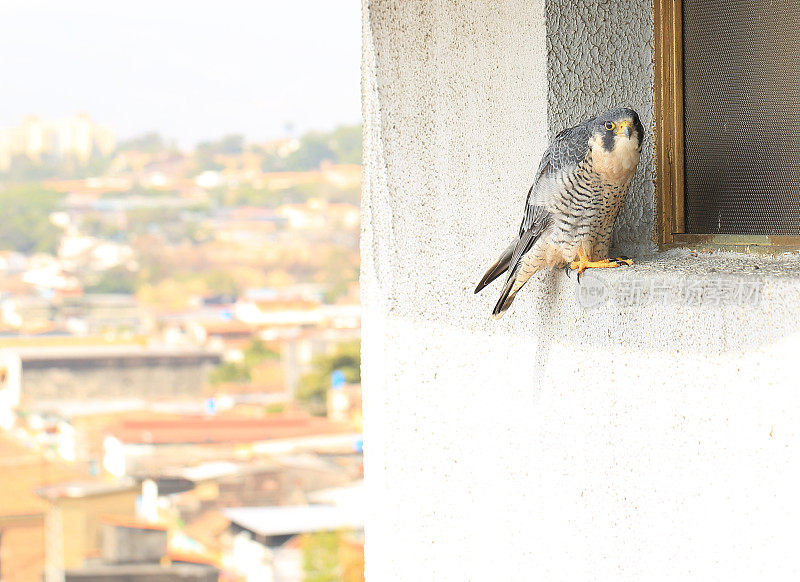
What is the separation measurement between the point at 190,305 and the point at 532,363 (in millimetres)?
14911

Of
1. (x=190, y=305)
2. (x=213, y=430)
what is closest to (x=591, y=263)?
(x=213, y=430)

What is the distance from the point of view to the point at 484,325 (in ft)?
4.56

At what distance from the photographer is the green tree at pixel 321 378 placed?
16016 mm

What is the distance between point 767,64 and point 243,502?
11966mm

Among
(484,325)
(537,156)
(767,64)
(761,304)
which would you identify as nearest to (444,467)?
(484,325)

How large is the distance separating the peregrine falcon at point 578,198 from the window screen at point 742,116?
16 cm

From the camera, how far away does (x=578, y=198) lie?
1101 mm

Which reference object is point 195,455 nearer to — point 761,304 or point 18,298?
point 18,298

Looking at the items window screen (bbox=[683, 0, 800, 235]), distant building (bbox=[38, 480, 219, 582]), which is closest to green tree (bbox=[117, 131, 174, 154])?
distant building (bbox=[38, 480, 219, 582])

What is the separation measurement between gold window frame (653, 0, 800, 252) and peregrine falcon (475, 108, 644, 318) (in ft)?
0.39

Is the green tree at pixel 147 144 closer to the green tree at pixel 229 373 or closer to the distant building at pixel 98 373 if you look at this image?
the distant building at pixel 98 373

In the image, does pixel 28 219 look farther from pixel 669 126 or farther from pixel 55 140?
pixel 669 126

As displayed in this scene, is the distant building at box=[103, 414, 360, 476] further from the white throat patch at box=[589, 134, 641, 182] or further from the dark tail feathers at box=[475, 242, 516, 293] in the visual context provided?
the white throat patch at box=[589, 134, 641, 182]

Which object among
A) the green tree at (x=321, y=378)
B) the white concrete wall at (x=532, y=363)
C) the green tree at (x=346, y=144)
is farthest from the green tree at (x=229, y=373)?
the white concrete wall at (x=532, y=363)
